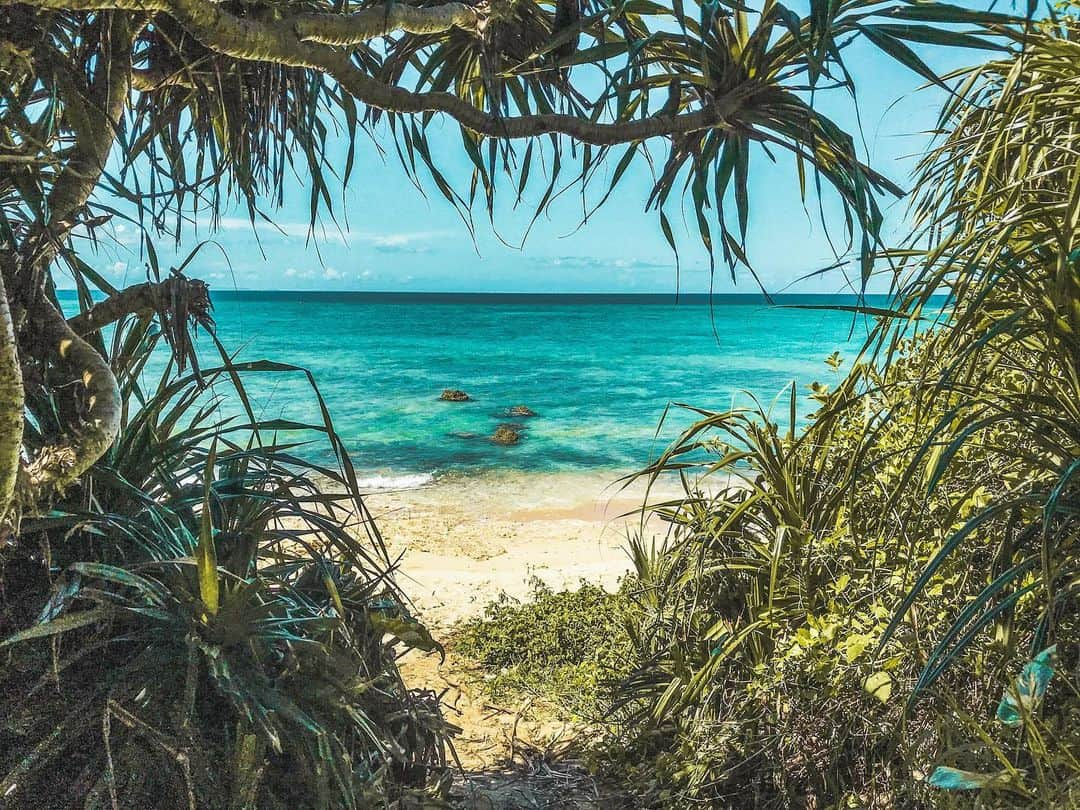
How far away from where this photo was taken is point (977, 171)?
1728 mm

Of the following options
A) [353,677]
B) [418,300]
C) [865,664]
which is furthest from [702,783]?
[418,300]

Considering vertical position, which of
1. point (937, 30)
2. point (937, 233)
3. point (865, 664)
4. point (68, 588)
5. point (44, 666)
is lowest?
point (865, 664)

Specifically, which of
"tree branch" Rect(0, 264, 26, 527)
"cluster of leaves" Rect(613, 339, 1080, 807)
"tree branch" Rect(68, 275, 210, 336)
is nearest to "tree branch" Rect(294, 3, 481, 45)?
"tree branch" Rect(68, 275, 210, 336)

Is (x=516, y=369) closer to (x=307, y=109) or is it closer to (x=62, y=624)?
(x=307, y=109)

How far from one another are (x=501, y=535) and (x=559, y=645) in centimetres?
309

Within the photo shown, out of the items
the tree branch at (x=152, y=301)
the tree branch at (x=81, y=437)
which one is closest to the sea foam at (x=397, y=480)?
the tree branch at (x=152, y=301)

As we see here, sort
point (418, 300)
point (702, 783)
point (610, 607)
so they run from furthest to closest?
1. point (418, 300)
2. point (610, 607)
3. point (702, 783)

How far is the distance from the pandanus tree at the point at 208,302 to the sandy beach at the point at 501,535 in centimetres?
80

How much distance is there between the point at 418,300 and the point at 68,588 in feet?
209

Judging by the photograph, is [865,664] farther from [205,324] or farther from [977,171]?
[205,324]

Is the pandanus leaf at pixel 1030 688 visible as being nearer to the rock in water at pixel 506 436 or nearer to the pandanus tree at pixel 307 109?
the pandanus tree at pixel 307 109

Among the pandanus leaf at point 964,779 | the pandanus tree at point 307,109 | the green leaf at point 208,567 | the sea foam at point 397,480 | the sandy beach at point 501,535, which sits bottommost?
the sea foam at point 397,480

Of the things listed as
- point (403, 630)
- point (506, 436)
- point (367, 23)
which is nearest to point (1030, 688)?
point (403, 630)

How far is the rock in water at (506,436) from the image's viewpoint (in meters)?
14.2
